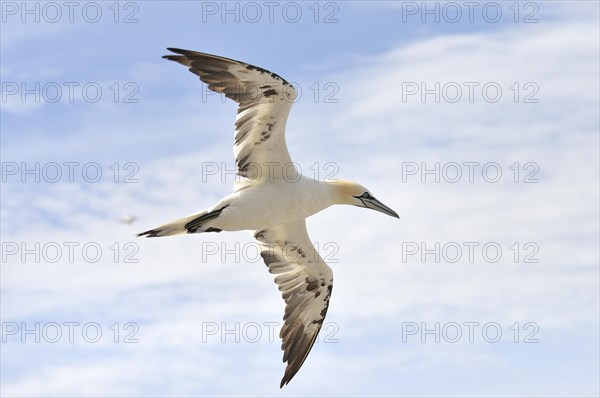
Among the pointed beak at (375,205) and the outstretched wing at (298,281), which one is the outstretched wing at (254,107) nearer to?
the pointed beak at (375,205)

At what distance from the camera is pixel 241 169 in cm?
1644

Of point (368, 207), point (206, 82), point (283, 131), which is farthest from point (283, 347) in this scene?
point (206, 82)

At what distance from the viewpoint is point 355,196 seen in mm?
17828

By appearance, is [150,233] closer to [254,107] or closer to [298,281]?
[254,107]

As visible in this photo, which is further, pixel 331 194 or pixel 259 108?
pixel 331 194

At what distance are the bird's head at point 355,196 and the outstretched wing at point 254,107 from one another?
136 centimetres

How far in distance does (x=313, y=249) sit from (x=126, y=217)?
11.0ft

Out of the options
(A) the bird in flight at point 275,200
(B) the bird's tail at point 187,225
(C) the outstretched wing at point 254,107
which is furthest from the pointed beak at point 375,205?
(B) the bird's tail at point 187,225

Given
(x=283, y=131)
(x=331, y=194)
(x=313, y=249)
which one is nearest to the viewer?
(x=283, y=131)

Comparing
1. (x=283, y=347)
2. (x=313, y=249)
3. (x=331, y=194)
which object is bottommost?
(x=283, y=347)

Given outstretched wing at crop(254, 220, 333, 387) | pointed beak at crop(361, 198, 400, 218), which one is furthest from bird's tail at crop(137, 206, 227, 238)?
pointed beak at crop(361, 198, 400, 218)

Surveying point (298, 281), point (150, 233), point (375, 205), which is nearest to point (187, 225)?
point (150, 233)

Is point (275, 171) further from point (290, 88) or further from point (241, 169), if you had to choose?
point (290, 88)

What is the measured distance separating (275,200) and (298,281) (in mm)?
2771
